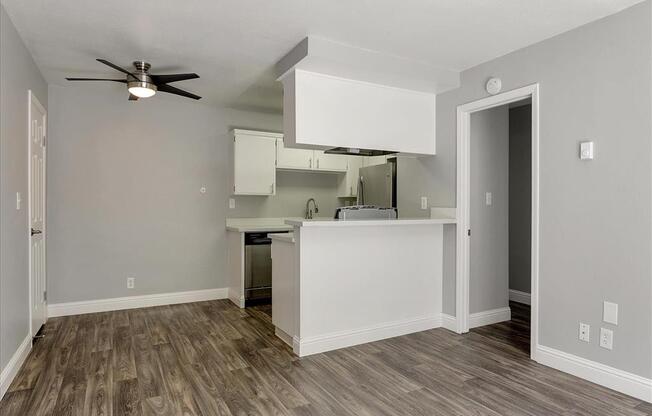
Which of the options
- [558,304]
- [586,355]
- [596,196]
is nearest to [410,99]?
[596,196]

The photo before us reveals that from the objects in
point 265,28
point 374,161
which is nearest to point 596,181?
point 265,28

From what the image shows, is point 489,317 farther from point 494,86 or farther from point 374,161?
point 374,161

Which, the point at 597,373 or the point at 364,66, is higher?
the point at 364,66

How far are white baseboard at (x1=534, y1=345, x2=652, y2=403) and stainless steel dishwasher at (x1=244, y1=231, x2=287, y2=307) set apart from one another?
9.73 ft

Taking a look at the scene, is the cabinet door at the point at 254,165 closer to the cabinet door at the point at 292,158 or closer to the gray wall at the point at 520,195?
the cabinet door at the point at 292,158

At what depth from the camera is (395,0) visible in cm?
245

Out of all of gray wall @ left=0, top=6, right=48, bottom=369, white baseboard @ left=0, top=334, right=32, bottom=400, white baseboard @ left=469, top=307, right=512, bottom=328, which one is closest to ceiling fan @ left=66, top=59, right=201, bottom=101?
gray wall @ left=0, top=6, right=48, bottom=369

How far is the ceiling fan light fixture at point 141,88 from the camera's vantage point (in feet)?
11.3

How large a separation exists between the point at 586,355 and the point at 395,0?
2670 millimetres

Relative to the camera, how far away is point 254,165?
5.07 m

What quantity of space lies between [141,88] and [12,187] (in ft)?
4.18

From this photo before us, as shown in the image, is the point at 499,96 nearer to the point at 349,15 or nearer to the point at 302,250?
the point at 349,15

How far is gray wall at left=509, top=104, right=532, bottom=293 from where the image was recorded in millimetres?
4992

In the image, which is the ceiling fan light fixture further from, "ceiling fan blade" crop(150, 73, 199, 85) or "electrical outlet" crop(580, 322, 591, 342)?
"electrical outlet" crop(580, 322, 591, 342)
